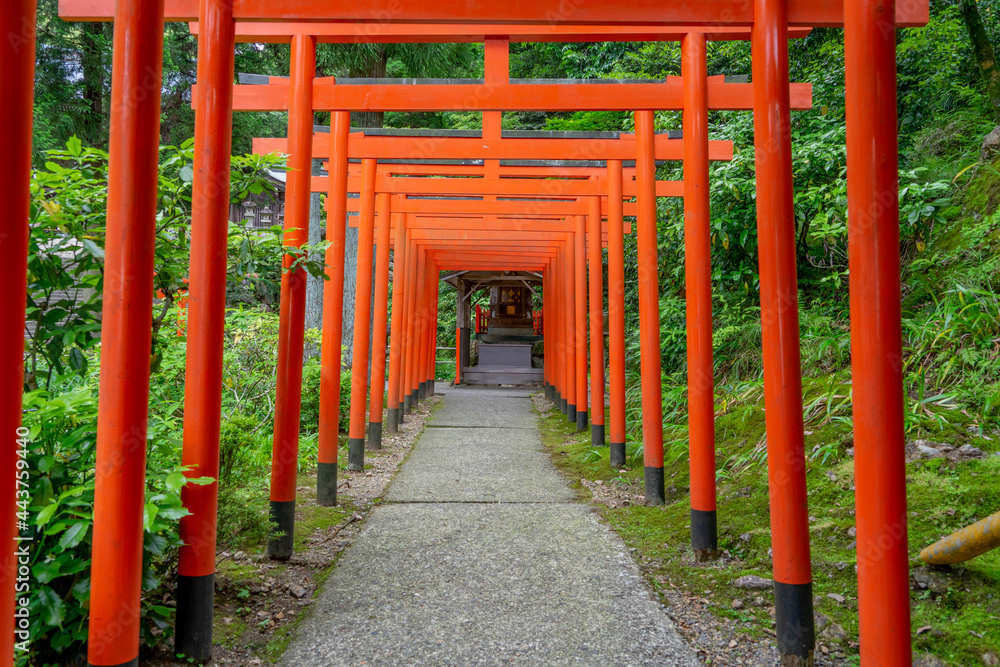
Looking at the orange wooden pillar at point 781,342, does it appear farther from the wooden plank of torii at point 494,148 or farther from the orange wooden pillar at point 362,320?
the orange wooden pillar at point 362,320

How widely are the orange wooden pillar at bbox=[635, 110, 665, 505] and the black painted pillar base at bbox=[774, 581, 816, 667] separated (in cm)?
233

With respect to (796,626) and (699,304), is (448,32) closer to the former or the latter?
(699,304)

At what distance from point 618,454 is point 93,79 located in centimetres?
1122

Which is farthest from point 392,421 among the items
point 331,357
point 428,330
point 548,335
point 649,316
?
point 548,335

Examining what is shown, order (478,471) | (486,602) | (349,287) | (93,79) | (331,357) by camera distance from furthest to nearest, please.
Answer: (349,287), (93,79), (478,471), (331,357), (486,602)

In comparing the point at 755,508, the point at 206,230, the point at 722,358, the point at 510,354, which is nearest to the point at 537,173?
the point at 722,358

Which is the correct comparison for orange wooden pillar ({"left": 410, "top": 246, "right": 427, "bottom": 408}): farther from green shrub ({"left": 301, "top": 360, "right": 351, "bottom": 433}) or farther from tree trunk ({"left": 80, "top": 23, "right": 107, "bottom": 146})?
tree trunk ({"left": 80, "top": 23, "right": 107, "bottom": 146})

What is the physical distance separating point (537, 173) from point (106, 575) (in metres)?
6.15

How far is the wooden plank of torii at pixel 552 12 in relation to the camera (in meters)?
2.91

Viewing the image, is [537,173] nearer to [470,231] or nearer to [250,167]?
[470,231]

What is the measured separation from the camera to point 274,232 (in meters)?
3.06

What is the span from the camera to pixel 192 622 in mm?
2543

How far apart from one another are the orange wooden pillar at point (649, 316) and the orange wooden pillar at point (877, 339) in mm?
2816

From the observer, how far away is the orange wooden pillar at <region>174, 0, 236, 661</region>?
2.53 m
